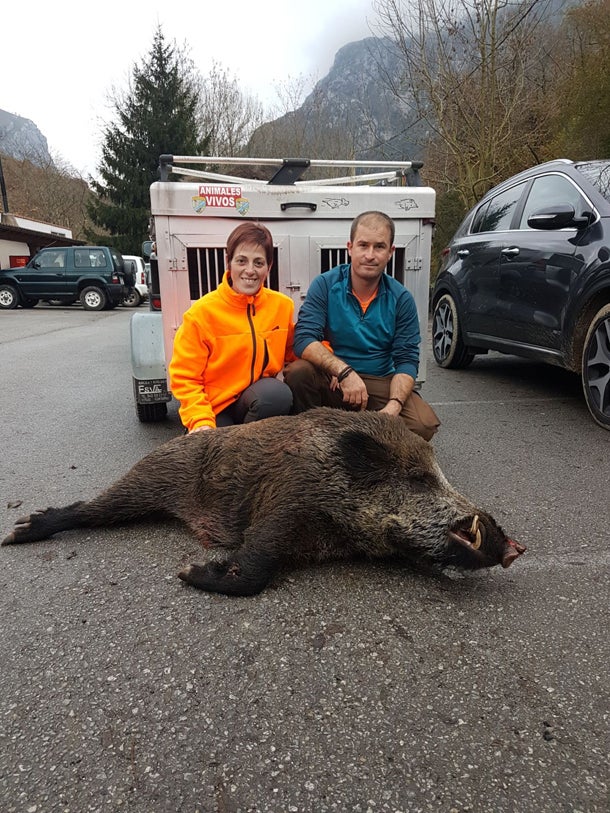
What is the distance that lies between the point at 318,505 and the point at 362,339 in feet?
5.59

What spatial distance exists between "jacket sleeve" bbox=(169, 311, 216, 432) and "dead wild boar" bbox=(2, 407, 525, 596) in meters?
0.56

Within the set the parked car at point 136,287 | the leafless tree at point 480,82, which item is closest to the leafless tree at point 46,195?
the parked car at point 136,287

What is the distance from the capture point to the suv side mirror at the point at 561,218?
458 centimetres

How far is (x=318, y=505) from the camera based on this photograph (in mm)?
2352

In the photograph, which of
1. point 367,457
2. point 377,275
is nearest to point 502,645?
point 367,457

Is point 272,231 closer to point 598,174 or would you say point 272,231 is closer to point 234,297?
point 234,297

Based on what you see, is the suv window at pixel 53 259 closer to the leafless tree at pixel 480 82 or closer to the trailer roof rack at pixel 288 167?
the leafless tree at pixel 480 82

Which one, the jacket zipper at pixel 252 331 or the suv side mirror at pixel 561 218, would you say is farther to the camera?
the suv side mirror at pixel 561 218

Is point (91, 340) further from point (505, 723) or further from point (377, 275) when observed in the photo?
point (505, 723)

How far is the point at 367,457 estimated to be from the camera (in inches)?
94.4

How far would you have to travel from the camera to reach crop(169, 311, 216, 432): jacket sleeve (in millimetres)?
3250

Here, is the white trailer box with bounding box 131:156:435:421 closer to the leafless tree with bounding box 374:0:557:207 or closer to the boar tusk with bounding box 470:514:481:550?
the boar tusk with bounding box 470:514:481:550

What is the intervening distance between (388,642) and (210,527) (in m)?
1.04

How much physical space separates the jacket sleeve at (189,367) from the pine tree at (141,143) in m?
34.5
